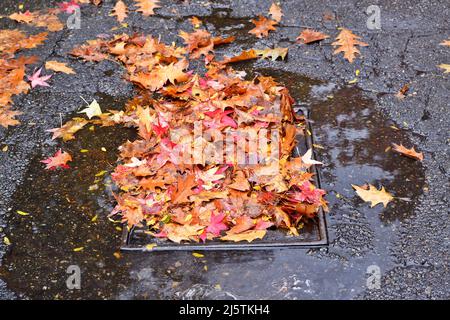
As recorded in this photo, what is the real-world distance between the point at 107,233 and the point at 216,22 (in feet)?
8.66

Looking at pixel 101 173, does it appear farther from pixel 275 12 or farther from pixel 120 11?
pixel 275 12

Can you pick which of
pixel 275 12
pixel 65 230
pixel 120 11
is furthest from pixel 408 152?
pixel 120 11

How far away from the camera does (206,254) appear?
115 inches

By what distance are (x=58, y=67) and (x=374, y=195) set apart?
9.23ft

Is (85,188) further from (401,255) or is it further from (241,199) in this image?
(401,255)

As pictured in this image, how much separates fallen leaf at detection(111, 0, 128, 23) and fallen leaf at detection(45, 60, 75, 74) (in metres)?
0.87

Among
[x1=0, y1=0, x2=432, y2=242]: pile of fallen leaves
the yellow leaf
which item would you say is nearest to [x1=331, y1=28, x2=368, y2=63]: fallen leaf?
[x1=0, y1=0, x2=432, y2=242]: pile of fallen leaves

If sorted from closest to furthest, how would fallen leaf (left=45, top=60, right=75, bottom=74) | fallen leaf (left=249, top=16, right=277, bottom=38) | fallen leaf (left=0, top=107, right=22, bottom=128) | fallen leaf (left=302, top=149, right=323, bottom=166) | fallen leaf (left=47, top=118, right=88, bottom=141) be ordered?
fallen leaf (left=302, top=149, right=323, bottom=166), fallen leaf (left=47, top=118, right=88, bottom=141), fallen leaf (left=0, top=107, right=22, bottom=128), fallen leaf (left=45, top=60, right=75, bottom=74), fallen leaf (left=249, top=16, right=277, bottom=38)

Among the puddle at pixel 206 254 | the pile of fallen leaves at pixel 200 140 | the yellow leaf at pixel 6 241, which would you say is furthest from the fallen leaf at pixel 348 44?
the yellow leaf at pixel 6 241

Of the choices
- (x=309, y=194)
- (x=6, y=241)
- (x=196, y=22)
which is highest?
(x=196, y=22)

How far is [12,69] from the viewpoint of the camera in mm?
4402

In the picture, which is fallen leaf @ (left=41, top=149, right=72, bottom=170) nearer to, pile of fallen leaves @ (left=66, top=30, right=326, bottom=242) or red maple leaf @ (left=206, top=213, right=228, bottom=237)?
pile of fallen leaves @ (left=66, top=30, right=326, bottom=242)

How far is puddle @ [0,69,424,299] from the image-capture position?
277 cm
